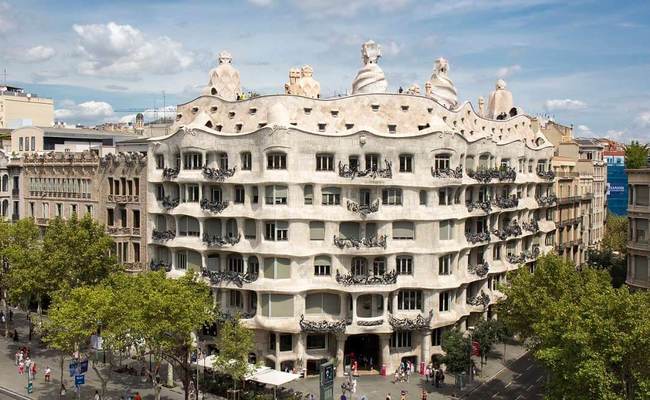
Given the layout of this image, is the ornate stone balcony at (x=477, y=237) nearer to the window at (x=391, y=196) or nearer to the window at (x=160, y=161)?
the window at (x=391, y=196)

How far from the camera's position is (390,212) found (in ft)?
216

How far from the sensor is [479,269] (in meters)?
73.5

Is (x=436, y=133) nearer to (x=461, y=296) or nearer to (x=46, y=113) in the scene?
(x=461, y=296)

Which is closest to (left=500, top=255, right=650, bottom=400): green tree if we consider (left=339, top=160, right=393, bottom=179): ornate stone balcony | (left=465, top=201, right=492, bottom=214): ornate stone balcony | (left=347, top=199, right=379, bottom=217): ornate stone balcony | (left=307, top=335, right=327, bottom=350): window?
(left=347, top=199, right=379, bottom=217): ornate stone balcony

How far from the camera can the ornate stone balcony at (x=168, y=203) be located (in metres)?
71.3

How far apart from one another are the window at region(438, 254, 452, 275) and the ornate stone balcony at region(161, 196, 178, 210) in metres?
27.9

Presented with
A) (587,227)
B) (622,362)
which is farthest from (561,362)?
(587,227)

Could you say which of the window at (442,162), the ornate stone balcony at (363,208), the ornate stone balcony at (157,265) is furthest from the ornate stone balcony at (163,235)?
the window at (442,162)

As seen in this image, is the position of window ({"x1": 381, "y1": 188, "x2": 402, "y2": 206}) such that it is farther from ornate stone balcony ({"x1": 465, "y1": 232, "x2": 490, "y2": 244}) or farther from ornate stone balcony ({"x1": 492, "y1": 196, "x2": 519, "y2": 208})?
ornate stone balcony ({"x1": 492, "y1": 196, "x2": 519, "y2": 208})

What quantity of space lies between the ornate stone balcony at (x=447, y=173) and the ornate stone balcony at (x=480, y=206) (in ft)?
17.0

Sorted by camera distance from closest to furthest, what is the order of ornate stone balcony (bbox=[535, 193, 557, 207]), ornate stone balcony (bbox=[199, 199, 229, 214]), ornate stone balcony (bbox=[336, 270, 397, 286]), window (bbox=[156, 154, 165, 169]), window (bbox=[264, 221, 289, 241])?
window (bbox=[264, 221, 289, 241])
ornate stone balcony (bbox=[336, 270, 397, 286])
ornate stone balcony (bbox=[199, 199, 229, 214])
window (bbox=[156, 154, 165, 169])
ornate stone balcony (bbox=[535, 193, 557, 207])

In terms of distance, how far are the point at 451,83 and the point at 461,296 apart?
29084 millimetres

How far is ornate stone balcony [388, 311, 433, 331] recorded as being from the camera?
2581 inches

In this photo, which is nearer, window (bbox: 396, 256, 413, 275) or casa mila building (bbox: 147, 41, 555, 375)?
casa mila building (bbox: 147, 41, 555, 375)
